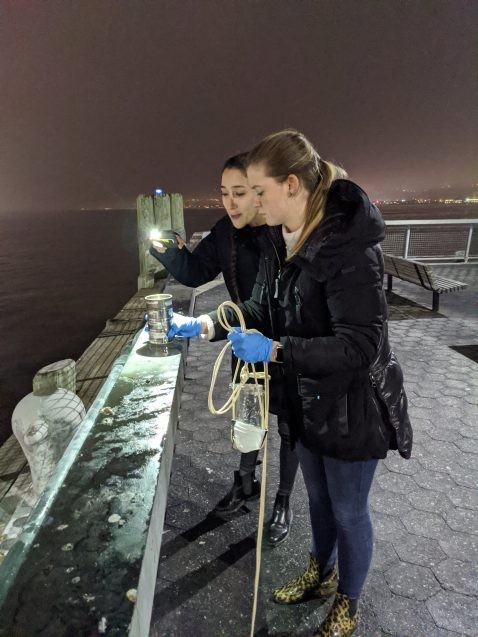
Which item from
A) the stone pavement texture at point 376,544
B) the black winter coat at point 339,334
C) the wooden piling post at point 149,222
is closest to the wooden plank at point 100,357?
the stone pavement texture at point 376,544

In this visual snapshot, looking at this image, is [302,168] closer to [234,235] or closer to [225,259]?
[234,235]

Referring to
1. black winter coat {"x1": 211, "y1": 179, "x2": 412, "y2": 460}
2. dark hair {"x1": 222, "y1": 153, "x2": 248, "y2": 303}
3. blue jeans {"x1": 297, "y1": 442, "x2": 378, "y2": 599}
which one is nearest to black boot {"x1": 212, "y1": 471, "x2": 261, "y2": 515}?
blue jeans {"x1": 297, "y1": 442, "x2": 378, "y2": 599}

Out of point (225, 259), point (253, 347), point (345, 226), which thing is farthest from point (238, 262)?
point (345, 226)

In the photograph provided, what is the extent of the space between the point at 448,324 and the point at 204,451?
5.27 metres

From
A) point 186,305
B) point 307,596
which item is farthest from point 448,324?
point 307,596

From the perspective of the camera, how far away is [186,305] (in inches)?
207

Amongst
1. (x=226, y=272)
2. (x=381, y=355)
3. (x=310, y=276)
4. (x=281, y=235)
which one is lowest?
(x=381, y=355)

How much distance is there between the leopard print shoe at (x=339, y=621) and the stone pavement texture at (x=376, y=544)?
0.14 metres

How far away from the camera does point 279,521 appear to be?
2746 millimetres

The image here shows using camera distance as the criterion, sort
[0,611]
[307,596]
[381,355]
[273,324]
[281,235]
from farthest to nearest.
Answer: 1. [307,596]
2. [273,324]
3. [281,235]
4. [381,355]
5. [0,611]

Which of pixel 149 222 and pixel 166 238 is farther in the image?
pixel 149 222

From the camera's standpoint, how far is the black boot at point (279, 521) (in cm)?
267

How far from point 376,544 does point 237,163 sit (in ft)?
8.59

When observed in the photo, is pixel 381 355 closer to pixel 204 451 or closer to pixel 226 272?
pixel 226 272
